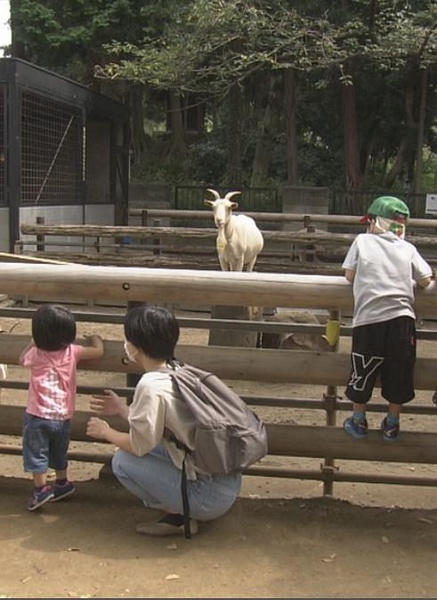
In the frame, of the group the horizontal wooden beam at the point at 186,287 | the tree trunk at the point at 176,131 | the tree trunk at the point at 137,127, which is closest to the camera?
the horizontal wooden beam at the point at 186,287

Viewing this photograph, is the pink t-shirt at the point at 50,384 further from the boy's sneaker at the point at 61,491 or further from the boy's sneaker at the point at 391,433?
the boy's sneaker at the point at 391,433

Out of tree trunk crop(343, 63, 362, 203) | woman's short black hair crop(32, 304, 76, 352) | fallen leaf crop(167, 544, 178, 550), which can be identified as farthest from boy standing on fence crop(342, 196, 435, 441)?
tree trunk crop(343, 63, 362, 203)

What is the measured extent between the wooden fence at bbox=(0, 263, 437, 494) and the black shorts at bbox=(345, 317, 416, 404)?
147 millimetres

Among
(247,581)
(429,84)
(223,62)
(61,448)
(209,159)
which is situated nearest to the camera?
(247,581)

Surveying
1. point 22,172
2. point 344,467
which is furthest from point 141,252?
point 344,467

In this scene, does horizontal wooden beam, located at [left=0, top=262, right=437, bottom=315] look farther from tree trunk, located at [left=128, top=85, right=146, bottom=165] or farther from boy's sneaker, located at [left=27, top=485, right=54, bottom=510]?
tree trunk, located at [left=128, top=85, right=146, bottom=165]

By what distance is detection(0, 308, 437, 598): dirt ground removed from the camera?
2.76 meters

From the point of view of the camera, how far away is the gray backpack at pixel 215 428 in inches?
113

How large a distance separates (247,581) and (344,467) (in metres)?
3.04

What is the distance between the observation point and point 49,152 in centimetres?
1487

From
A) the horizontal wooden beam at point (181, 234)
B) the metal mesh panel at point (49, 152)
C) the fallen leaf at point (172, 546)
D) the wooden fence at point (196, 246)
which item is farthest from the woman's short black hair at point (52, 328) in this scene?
the metal mesh panel at point (49, 152)

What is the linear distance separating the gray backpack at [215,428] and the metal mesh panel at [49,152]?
37.4 ft

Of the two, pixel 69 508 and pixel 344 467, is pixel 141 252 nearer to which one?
pixel 344 467

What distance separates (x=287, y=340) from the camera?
816 cm
